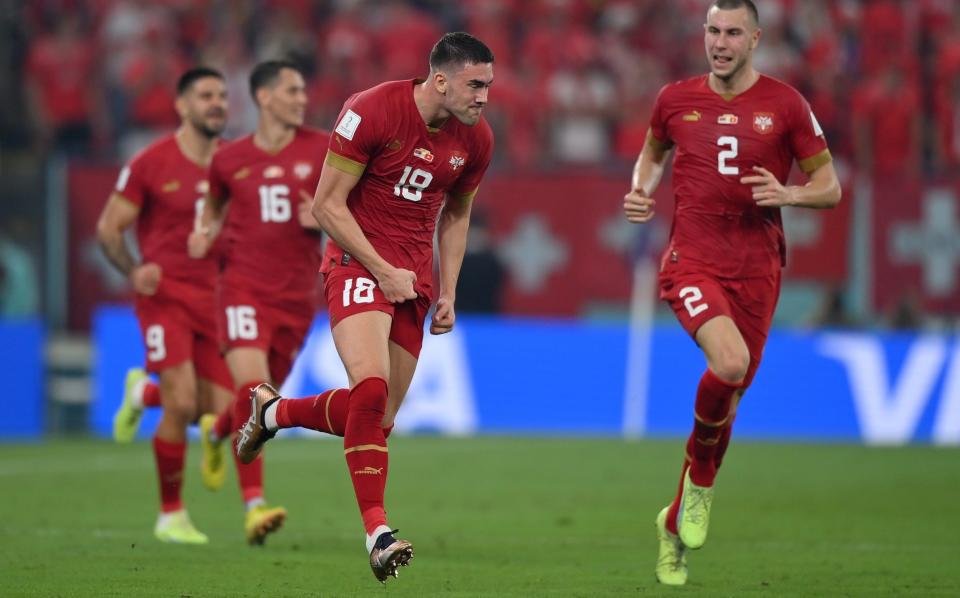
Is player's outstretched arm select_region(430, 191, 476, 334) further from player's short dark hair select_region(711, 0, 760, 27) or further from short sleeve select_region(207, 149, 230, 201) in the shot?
short sleeve select_region(207, 149, 230, 201)

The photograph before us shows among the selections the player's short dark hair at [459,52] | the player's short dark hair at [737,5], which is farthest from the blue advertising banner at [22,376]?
the player's short dark hair at [737,5]

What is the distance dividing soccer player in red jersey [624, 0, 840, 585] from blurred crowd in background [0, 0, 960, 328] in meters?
10.1

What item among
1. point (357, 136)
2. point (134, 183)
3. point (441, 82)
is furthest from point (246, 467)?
point (441, 82)

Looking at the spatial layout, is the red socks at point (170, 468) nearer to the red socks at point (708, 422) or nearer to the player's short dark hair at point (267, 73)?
the player's short dark hair at point (267, 73)

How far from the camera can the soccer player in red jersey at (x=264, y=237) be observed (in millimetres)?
10367

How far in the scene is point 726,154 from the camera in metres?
8.86

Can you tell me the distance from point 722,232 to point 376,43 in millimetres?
13459

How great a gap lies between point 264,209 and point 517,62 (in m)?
11.5

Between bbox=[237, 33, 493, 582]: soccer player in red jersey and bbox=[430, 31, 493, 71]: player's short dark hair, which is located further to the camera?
bbox=[430, 31, 493, 71]: player's short dark hair

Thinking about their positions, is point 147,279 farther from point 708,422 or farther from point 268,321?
point 708,422

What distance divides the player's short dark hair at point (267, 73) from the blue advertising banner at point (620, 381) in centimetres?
715

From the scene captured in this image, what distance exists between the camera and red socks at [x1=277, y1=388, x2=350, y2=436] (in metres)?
8.09

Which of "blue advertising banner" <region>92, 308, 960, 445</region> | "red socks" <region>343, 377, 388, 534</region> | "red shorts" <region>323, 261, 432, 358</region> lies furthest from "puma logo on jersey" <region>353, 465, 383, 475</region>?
"blue advertising banner" <region>92, 308, 960, 445</region>

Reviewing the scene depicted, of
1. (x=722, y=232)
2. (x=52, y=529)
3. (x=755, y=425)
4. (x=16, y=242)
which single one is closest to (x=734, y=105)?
(x=722, y=232)
